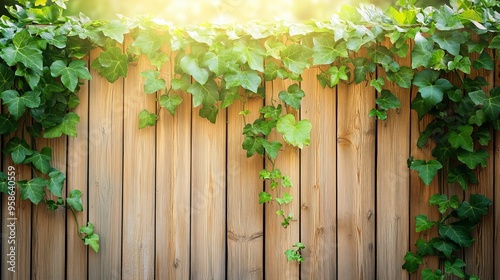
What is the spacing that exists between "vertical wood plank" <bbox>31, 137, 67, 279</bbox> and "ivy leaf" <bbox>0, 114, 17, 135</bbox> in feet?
0.74

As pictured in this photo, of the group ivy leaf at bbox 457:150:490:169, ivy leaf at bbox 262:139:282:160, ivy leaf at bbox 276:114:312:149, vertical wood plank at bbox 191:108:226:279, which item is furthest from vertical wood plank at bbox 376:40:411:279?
vertical wood plank at bbox 191:108:226:279

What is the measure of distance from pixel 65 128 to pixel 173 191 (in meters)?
0.56

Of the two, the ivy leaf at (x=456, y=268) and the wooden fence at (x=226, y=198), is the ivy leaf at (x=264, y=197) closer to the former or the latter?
the wooden fence at (x=226, y=198)

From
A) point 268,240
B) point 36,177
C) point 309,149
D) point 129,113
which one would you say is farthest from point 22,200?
point 309,149

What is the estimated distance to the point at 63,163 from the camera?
227 cm

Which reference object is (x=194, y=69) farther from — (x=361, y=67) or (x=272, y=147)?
(x=361, y=67)

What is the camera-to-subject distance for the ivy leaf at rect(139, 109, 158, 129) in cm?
224

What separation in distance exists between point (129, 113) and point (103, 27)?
1.32 feet

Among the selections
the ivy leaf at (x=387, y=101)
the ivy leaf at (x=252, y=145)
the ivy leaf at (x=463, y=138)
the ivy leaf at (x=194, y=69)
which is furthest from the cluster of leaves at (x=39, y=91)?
the ivy leaf at (x=463, y=138)

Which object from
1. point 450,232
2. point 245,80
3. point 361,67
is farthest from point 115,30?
point 450,232

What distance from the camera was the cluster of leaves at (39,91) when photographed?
2094 millimetres

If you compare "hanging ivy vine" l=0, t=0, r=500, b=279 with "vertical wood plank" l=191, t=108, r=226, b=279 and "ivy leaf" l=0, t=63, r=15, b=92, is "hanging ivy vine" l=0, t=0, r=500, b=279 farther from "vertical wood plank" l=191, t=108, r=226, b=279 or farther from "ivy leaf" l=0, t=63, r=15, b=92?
"vertical wood plank" l=191, t=108, r=226, b=279

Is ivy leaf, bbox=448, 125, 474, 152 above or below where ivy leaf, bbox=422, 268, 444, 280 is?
above

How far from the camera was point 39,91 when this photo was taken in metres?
2.13
